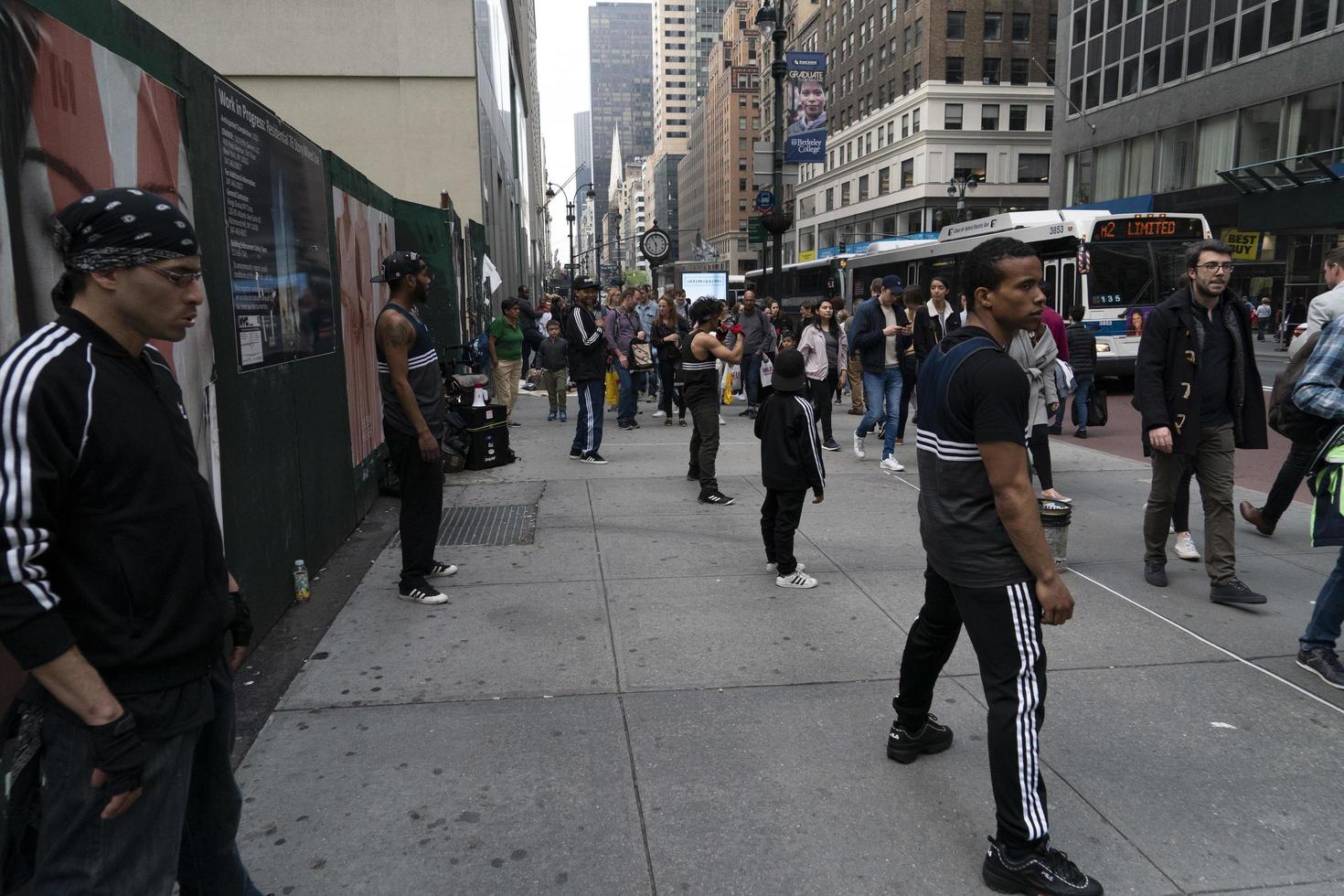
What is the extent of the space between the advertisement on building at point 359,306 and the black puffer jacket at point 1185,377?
566 centimetres

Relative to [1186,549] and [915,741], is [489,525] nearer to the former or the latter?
[915,741]

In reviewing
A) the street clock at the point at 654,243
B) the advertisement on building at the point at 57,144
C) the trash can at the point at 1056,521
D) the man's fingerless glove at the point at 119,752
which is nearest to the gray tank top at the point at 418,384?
the advertisement on building at the point at 57,144

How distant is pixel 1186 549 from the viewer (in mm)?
6223

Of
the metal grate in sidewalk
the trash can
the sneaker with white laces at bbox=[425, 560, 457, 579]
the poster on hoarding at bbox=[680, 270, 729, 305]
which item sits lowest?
the metal grate in sidewalk

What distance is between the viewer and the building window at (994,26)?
6097 cm

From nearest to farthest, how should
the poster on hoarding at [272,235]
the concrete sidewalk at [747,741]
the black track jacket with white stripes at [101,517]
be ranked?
the black track jacket with white stripes at [101,517] < the concrete sidewalk at [747,741] < the poster on hoarding at [272,235]

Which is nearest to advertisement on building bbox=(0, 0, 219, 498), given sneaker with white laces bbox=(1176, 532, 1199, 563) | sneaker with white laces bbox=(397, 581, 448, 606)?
sneaker with white laces bbox=(397, 581, 448, 606)

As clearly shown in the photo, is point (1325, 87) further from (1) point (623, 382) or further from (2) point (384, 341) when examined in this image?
(2) point (384, 341)

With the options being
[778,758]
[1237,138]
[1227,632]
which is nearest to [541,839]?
[778,758]

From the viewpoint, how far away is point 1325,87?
88.5 feet

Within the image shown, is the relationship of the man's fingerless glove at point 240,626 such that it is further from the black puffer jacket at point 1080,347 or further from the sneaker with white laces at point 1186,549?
the black puffer jacket at point 1080,347

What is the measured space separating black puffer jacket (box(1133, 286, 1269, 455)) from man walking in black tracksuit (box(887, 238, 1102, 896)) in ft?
10.0

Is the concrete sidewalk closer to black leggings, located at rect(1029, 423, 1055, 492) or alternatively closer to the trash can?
the trash can

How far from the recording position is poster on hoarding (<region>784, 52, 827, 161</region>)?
1535 cm
